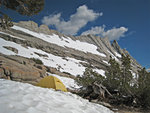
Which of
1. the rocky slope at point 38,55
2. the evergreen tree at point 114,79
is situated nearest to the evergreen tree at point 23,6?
the rocky slope at point 38,55

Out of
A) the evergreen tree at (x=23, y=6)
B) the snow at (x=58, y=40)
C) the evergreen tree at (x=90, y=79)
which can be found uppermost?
the snow at (x=58, y=40)

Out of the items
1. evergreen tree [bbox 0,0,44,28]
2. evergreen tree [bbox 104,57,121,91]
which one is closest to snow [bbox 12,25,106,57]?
evergreen tree [bbox 0,0,44,28]

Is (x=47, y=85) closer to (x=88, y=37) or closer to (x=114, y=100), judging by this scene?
(x=114, y=100)

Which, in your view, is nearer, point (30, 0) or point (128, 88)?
point (30, 0)

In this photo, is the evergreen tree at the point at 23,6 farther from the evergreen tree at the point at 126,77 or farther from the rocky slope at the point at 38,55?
the evergreen tree at the point at 126,77

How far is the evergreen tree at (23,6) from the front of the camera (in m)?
7.37

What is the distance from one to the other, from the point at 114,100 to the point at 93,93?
1.80m

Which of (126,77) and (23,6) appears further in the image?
(126,77)

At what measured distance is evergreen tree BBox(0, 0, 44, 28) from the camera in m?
7.37

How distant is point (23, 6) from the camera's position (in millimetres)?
7484

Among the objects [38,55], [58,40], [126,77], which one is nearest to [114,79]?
[126,77]

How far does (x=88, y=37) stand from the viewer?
100688mm

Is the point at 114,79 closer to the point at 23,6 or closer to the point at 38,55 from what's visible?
the point at 23,6

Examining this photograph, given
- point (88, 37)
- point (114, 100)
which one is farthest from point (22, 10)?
point (88, 37)
